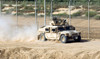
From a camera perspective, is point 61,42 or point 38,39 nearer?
point 61,42

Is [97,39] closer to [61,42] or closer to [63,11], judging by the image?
[61,42]

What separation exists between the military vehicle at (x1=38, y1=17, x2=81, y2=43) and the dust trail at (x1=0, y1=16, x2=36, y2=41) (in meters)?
1.88

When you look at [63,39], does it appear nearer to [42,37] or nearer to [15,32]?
[42,37]

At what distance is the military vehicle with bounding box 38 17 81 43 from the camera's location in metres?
24.3

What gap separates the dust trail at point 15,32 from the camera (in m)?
28.3

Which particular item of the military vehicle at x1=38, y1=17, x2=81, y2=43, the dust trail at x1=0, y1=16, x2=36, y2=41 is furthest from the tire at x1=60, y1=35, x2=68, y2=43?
the dust trail at x1=0, y1=16, x2=36, y2=41

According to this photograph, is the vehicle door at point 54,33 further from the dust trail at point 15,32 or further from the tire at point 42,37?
the dust trail at point 15,32

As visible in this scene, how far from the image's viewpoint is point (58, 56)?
17.8m

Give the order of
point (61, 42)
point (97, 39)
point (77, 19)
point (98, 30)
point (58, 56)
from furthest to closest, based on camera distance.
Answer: point (77, 19), point (98, 30), point (97, 39), point (61, 42), point (58, 56)

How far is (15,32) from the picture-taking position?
→ 99.6 ft

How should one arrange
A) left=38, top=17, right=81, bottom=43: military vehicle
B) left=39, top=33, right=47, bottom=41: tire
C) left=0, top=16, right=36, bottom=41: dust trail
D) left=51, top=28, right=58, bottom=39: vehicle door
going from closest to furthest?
left=38, top=17, right=81, bottom=43: military vehicle, left=51, top=28, right=58, bottom=39: vehicle door, left=39, top=33, right=47, bottom=41: tire, left=0, top=16, right=36, bottom=41: dust trail

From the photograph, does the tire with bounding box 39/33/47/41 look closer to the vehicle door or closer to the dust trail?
the vehicle door

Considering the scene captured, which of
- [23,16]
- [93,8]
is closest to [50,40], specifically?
[23,16]

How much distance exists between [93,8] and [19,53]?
25.6 metres
